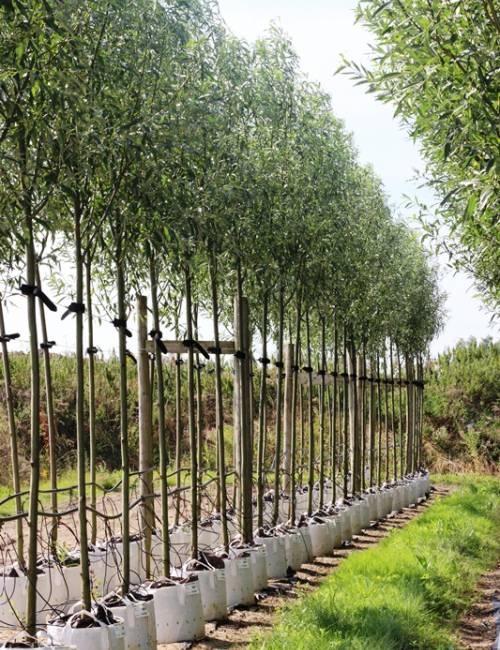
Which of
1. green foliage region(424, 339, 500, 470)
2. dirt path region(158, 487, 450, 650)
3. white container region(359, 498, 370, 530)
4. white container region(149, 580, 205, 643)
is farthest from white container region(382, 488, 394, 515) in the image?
green foliage region(424, 339, 500, 470)

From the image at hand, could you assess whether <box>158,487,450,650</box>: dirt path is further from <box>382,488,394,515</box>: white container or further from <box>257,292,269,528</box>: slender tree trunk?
<box>382,488,394,515</box>: white container

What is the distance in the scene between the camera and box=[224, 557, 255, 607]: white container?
8.17 meters

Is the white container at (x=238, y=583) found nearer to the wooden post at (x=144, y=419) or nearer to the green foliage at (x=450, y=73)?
the wooden post at (x=144, y=419)

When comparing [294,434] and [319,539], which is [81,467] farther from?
[319,539]

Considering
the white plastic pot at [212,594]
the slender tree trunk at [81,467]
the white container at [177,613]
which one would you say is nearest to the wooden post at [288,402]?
the white plastic pot at [212,594]

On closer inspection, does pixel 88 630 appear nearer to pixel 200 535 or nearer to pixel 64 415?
pixel 200 535

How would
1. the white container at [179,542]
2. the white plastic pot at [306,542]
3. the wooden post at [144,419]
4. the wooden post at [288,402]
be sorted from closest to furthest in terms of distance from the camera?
the wooden post at [144,419] < the white container at [179,542] < the white plastic pot at [306,542] < the wooden post at [288,402]

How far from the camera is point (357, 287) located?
1312 centimetres

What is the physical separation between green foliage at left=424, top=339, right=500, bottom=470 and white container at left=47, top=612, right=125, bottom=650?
1939 centimetres

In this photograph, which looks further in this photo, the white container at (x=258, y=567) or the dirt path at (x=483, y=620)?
the white container at (x=258, y=567)

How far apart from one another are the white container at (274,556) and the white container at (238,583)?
108 centimetres

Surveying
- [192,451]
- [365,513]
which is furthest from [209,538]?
[365,513]

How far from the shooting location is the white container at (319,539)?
429 inches

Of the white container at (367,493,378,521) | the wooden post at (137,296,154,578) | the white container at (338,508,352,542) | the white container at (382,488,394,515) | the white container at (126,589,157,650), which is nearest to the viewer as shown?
the white container at (126,589,157,650)
